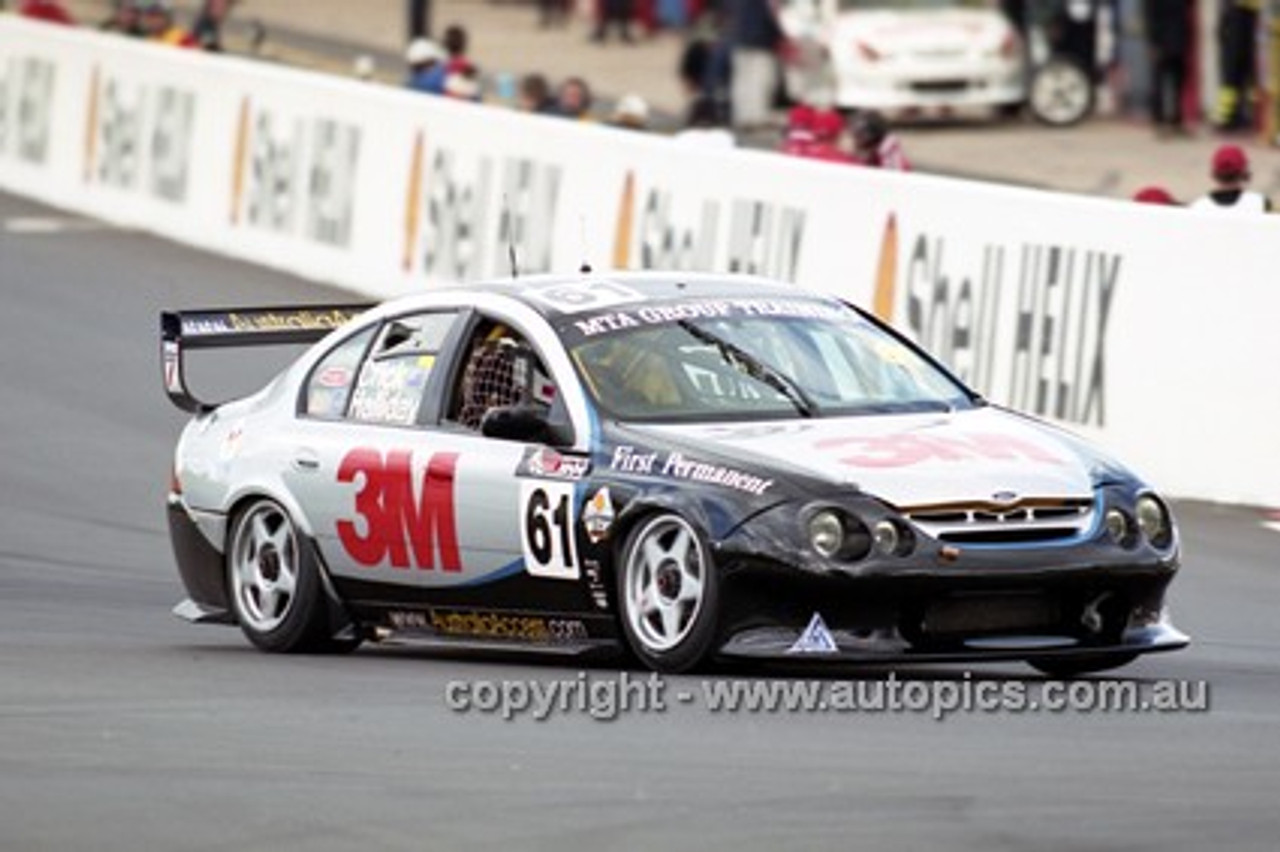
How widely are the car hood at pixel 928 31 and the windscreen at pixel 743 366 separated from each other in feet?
78.5

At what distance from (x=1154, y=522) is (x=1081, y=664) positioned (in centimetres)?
52

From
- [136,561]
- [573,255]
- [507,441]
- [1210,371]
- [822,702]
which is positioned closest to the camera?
[822,702]

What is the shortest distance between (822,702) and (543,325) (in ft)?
6.21

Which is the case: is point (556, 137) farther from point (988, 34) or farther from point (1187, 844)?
point (1187, 844)

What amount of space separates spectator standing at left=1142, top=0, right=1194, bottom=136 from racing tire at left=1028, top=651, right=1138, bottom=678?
72.9 feet

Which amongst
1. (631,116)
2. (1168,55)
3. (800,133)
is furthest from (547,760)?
(1168,55)

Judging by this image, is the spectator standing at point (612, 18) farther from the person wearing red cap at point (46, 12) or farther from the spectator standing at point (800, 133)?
the spectator standing at point (800, 133)

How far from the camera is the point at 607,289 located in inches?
498

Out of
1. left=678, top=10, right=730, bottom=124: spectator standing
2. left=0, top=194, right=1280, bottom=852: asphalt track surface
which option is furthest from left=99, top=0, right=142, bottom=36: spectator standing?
left=0, top=194, right=1280, bottom=852: asphalt track surface

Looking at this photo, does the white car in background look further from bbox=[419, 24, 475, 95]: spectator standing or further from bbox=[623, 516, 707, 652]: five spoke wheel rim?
bbox=[623, 516, 707, 652]: five spoke wheel rim

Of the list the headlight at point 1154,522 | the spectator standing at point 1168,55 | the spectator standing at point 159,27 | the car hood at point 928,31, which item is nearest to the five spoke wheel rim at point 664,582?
the headlight at point 1154,522

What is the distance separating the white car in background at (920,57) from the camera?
1430 inches

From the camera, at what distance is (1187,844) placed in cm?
865

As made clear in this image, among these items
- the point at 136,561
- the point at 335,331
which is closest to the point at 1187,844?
the point at 335,331
